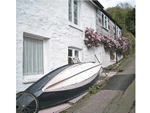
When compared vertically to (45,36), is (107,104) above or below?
below

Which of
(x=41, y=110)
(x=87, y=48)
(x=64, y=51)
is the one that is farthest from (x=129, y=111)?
(x=87, y=48)

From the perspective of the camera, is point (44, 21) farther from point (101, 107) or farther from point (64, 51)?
point (101, 107)

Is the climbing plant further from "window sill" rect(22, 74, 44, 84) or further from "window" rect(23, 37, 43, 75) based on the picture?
"window sill" rect(22, 74, 44, 84)

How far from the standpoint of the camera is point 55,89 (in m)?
3.11

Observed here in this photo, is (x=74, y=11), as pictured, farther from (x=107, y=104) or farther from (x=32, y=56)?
(x=107, y=104)

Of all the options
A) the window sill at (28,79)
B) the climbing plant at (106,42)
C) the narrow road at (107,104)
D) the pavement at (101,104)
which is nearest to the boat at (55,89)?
the pavement at (101,104)

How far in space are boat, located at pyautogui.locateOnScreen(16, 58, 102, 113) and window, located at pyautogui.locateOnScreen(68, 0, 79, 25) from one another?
2.84 metres

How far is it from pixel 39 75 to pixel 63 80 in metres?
1.39

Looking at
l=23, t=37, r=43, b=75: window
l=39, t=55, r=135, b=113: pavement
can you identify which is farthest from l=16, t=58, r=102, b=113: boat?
l=23, t=37, r=43, b=75: window

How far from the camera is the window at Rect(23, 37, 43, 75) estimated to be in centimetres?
409

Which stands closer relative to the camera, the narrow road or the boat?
the boat

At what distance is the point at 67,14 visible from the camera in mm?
5758

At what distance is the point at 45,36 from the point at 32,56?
774 millimetres

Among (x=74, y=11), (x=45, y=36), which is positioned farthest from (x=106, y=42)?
(x=45, y=36)
